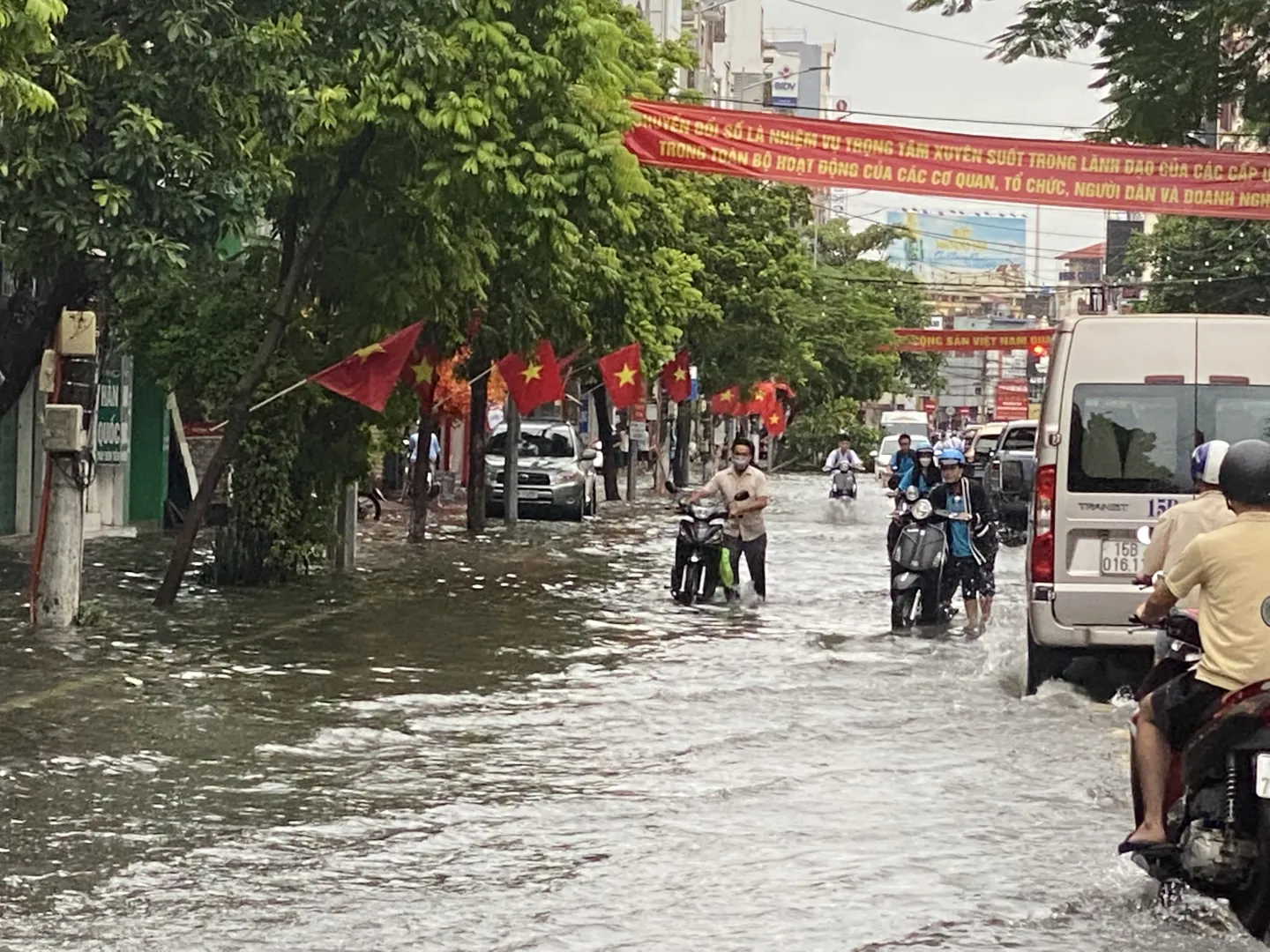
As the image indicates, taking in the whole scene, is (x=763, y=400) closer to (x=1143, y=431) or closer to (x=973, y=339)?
(x=973, y=339)

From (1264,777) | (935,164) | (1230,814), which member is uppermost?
(935,164)

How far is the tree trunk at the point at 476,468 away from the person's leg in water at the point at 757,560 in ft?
37.4

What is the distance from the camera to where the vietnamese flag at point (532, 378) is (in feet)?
92.5

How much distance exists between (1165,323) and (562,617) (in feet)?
23.9

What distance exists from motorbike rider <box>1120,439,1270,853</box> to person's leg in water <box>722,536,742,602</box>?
13.0 m

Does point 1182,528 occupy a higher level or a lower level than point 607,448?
lower

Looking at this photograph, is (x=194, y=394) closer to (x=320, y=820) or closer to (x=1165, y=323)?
(x=1165, y=323)

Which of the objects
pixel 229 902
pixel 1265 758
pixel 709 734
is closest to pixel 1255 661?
pixel 1265 758

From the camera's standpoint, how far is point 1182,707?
7461 millimetres

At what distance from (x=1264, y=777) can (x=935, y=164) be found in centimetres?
1683

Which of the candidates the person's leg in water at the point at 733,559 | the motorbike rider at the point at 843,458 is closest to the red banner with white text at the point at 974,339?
the motorbike rider at the point at 843,458

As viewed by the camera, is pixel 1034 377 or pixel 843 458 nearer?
pixel 843 458

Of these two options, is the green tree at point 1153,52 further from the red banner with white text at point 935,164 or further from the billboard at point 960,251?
the billboard at point 960,251

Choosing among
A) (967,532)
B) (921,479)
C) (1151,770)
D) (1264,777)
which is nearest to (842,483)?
(921,479)
